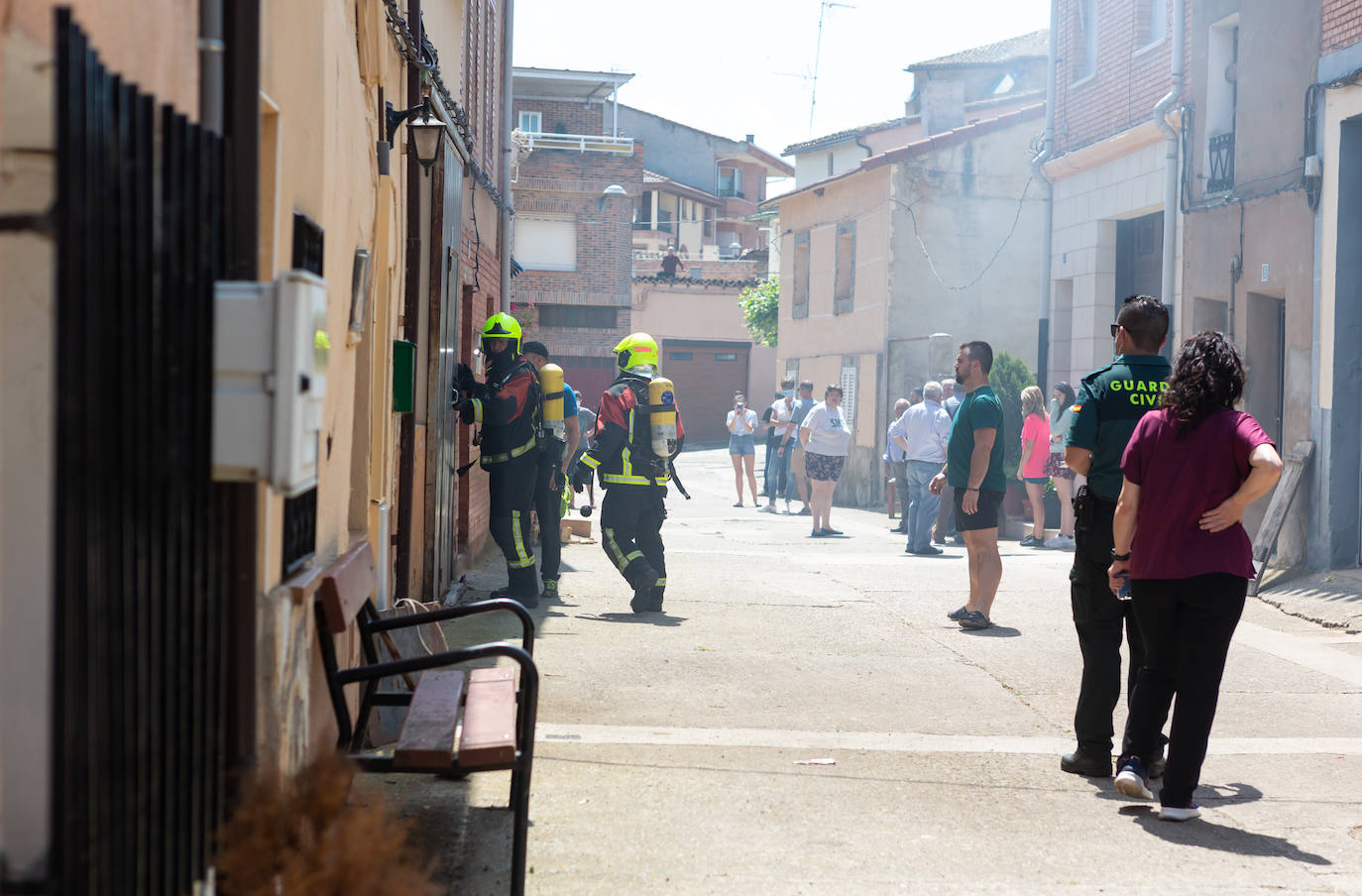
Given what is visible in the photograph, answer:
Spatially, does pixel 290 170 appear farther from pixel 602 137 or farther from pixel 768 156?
pixel 768 156

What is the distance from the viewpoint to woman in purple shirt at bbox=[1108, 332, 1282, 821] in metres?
5.00

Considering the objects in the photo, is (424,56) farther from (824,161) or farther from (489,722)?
(824,161)

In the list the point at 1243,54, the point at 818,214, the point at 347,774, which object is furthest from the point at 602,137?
the point at 347,774

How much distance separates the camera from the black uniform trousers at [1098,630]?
223 inches

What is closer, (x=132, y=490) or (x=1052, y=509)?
(x=132, y=490)

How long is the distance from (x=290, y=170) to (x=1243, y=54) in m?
→ 12.3

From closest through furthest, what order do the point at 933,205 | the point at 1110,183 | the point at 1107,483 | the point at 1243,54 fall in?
the point at 1107,483 < the point at 1243,54 < the point at 1110,183 < the point at 933,205

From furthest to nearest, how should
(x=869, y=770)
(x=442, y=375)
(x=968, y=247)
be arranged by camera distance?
(x=968, y=247), (x=442, y=375), (x=869, y=770)

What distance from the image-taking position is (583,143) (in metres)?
42.9

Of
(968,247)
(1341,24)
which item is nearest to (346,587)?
(1341,24)

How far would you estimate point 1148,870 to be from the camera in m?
4.48

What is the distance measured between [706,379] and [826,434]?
28877 mm

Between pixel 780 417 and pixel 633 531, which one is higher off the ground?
pixel 780 417

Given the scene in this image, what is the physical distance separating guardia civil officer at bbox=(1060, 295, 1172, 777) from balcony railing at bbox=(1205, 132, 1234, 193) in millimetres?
9534
